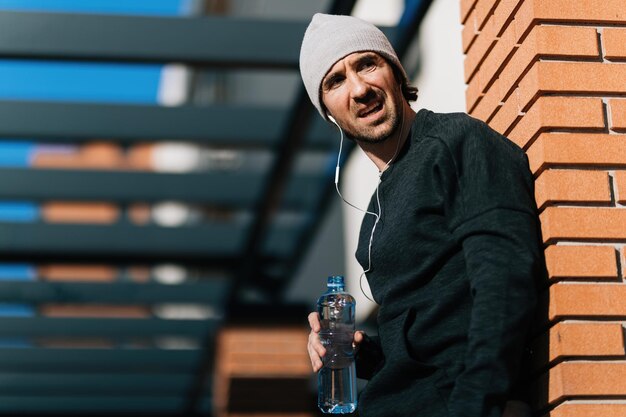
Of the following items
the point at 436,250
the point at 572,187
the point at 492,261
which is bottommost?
the point at 492,261

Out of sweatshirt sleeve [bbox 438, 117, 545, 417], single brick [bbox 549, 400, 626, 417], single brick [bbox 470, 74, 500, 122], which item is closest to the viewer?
sweatshirt sleeve [bbox 438, 117, 545, 417]

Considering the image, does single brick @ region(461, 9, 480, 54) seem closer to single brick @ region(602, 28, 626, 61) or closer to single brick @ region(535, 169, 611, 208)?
single brick @ region(602, 28, 626, 61)

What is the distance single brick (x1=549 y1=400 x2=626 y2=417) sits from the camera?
237 cm

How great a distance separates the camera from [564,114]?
263 cm

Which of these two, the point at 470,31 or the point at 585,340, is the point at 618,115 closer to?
the point at 585,340

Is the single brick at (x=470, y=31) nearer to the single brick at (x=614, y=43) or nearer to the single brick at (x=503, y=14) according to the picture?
the single brick at (x=503, y=14)

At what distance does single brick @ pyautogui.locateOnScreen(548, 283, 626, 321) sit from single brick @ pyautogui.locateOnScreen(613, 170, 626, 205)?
0.22 meters

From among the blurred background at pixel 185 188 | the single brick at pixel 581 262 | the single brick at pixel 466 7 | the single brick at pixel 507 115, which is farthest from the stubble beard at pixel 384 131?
the blurred background at pixel 185 188

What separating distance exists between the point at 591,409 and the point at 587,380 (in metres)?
0.07

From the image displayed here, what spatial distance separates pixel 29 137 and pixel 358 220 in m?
2.51

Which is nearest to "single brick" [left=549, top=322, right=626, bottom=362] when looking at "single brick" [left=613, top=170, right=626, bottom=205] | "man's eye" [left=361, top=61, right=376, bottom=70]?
"single brick" [left=613, top=170, right=626, bottom=205]

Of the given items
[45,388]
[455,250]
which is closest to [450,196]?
[455,250]

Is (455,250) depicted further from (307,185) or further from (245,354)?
(245,354)

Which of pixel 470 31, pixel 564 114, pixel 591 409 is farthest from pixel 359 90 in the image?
pixel 591 409
